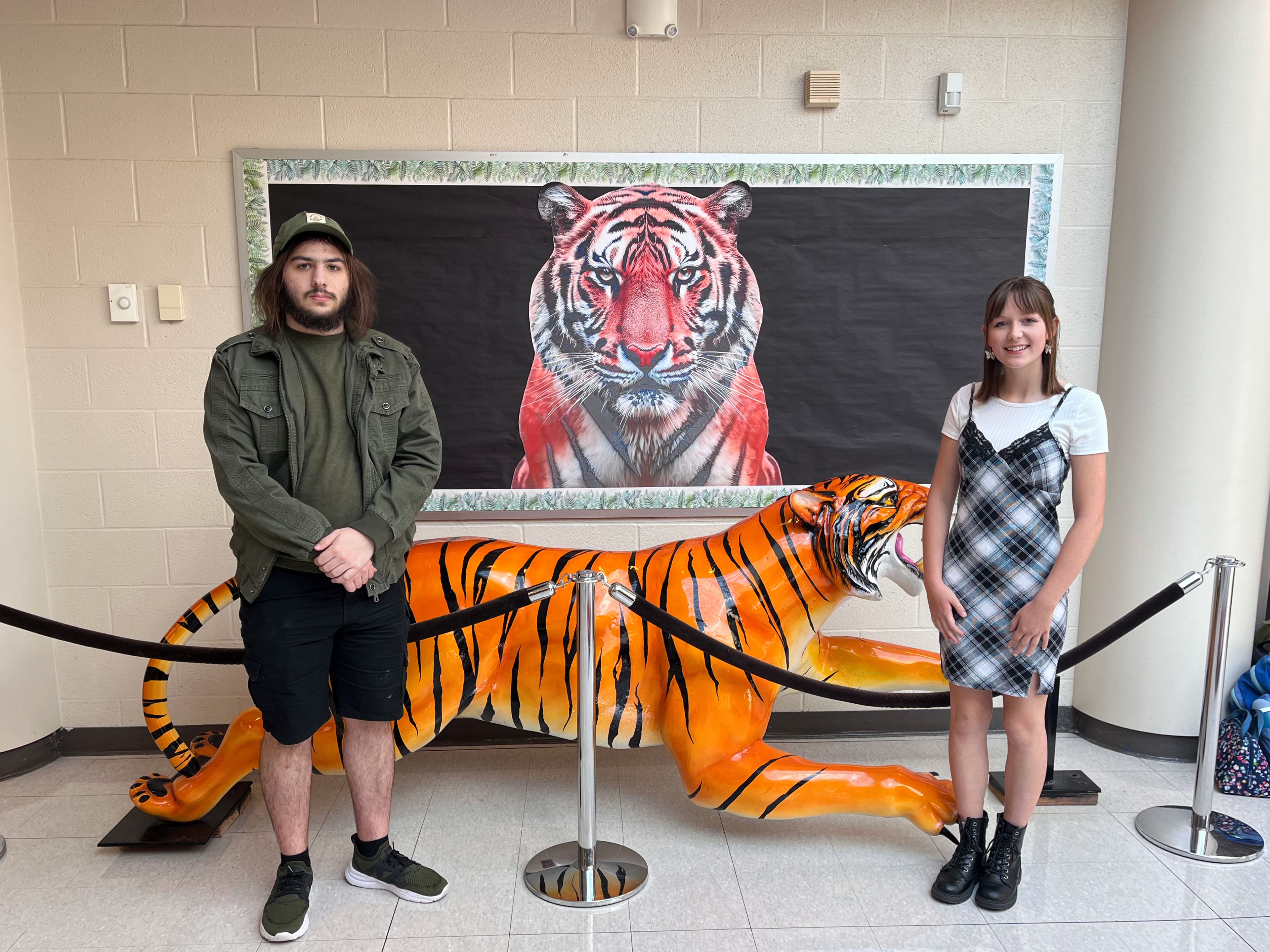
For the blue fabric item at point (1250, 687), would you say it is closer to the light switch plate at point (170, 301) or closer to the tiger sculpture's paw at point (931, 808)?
the tiger sculpture's paw at point (931, 808)

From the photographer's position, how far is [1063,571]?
1862 mm

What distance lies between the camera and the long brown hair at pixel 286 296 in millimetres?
1870

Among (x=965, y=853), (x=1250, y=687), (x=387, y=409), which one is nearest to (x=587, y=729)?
(x=387, y=409)

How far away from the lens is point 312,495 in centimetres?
187

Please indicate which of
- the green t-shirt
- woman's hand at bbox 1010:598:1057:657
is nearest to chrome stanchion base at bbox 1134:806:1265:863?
woman's hand at bbox 1010:598:1057:657

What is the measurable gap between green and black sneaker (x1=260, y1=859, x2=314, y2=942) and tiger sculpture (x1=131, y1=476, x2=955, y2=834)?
273mm

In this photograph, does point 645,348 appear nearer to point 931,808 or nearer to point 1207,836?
point 931,808

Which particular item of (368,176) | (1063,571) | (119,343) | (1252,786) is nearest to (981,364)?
(1063,571)

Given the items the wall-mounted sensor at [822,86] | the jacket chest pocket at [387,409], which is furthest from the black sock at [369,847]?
the wall-mounted sensor at [822,86]

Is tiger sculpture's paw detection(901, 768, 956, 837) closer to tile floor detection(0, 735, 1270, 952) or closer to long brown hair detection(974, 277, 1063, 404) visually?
tile floor detection(0, 735, 1270, 952)

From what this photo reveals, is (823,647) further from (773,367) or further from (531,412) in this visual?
(531,412)

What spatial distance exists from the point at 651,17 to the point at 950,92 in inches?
39.5

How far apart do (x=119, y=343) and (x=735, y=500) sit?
6.94ft

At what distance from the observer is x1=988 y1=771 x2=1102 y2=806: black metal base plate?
101 inches
